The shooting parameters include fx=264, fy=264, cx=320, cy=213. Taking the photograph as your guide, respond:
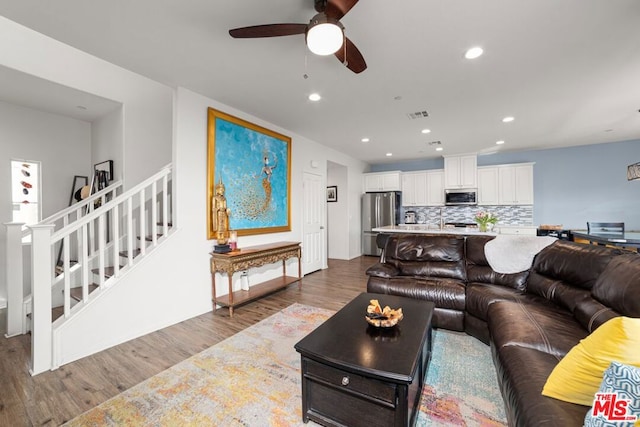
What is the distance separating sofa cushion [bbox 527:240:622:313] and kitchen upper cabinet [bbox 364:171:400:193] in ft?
15.5

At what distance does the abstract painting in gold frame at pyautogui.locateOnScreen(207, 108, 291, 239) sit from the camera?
3408 mm

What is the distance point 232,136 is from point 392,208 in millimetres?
4740

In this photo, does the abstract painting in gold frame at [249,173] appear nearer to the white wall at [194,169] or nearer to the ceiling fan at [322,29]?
the white wall at [194,169]

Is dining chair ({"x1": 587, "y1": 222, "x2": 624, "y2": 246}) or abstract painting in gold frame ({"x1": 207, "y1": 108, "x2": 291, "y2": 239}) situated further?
dining chair ({"x1": 587, "y1": 222, "x2": 624, "y2": 246})

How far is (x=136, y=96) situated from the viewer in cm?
398

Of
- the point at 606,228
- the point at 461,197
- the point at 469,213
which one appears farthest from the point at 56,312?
the point at 606,228

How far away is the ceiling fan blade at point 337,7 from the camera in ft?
4.90

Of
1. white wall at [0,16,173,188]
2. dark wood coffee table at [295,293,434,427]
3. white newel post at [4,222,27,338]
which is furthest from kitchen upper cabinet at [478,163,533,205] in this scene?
white newel post at [4,222,27,338]

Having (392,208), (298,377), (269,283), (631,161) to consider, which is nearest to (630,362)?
(298,377)

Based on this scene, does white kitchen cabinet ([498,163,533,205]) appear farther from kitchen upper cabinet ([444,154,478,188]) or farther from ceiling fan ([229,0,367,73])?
ceiling fan ([229,0,367,73])

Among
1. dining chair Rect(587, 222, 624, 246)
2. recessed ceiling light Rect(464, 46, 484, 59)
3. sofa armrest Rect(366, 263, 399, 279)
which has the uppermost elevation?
recessed ceiling light Rect(464, 46, 484, 59)

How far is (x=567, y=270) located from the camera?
87.3 inches

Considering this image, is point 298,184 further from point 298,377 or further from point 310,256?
point 298,377

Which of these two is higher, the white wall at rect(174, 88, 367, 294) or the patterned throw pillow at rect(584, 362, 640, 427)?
the white wall at rect(174, 88, 367, 294)
